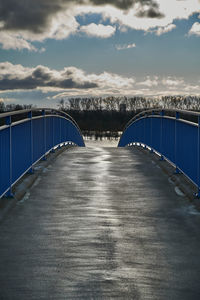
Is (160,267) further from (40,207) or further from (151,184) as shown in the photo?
(151,184)

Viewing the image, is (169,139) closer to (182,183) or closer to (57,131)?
(182,183)

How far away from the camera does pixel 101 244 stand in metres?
4.91

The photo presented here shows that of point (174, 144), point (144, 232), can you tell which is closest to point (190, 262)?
point (144, 232)

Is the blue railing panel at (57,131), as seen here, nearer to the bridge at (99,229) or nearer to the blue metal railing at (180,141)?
the blue metal railing at (180,141)

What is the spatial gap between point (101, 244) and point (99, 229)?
0.59 m

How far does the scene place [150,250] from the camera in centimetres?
474

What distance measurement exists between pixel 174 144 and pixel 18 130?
3668 mm

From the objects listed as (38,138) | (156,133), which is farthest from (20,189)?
(156,133)

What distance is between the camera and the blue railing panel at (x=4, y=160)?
6.49 meters

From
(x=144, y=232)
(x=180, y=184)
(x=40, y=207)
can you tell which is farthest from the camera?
(x=180, y=184)

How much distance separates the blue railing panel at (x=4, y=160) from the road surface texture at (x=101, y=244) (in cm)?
43

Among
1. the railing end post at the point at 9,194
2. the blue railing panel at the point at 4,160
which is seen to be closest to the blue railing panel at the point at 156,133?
the railing end post at the point at 9,194

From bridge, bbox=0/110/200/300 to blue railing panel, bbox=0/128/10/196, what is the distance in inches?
0.6

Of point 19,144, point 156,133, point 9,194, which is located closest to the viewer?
point 9,194
